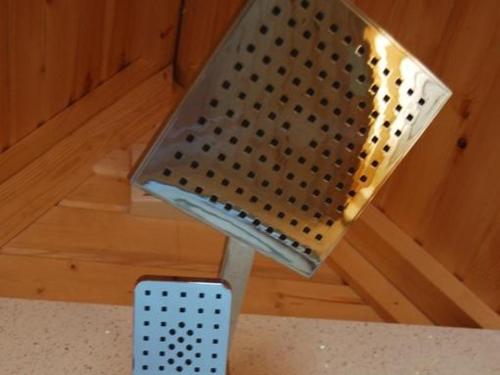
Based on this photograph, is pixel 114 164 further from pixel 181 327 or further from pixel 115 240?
pixel 181 327

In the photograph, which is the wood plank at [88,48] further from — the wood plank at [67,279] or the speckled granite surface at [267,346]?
the speckled granite surface at [267,346]

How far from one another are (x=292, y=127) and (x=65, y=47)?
69cm

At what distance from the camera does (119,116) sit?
1.49 metres

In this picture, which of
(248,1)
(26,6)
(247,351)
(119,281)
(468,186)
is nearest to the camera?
(248,1)

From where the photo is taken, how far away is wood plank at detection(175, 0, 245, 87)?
137 centimetres

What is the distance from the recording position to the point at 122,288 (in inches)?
55.7

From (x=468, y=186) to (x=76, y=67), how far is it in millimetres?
663

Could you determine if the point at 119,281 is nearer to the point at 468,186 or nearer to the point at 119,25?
the point at 119,25

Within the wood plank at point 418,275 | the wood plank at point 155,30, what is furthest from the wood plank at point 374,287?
the wood plank at point 155,30

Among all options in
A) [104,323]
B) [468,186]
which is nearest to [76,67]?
[104,323]

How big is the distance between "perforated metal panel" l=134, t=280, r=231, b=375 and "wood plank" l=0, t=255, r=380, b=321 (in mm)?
582

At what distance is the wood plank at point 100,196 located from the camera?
1.49 m

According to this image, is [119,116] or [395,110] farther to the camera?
[119,116]

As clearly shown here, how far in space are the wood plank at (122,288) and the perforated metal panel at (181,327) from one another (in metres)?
0.58
